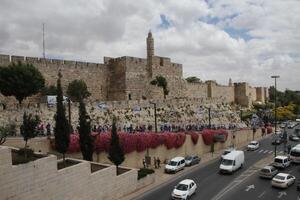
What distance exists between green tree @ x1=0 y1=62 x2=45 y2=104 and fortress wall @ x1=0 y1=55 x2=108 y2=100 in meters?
3.78

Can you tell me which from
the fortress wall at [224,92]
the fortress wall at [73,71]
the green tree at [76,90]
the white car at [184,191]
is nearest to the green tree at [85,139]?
the white car at [184,191]

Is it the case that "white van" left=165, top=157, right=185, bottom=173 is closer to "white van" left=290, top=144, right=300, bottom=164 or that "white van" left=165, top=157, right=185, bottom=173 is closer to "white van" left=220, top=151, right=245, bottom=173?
"white van" left=220, top=151, right=245, bottom=173

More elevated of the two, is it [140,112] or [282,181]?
[140,112]

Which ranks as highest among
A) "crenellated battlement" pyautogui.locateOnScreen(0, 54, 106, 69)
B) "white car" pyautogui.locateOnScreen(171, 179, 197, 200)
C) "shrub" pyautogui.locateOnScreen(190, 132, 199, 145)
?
"crenellated battlement" pyautogui.locateOnScreen(0, 54, 106, 69)

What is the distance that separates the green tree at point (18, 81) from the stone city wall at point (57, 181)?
13.4 m

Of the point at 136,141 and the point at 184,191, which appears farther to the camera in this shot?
the point at 136,141

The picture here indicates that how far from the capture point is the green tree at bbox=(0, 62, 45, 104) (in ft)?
102

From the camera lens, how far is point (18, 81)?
3133 cm

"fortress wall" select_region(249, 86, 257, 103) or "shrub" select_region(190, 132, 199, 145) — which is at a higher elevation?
"fortress wall" select_region(249, 86, 257, 103)

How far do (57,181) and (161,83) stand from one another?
3281 centimetres

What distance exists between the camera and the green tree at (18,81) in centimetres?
3114

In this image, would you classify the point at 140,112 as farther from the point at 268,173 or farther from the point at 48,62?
the point at 268,173

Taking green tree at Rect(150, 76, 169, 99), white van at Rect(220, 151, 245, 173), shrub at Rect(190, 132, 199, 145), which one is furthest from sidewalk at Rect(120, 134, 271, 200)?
green tree at Rect(150, 76, 169, 99)

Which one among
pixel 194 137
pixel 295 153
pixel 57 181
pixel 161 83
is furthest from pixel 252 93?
pixel 57 181
